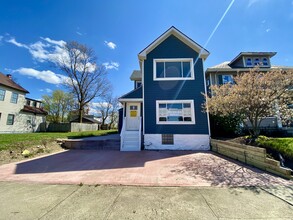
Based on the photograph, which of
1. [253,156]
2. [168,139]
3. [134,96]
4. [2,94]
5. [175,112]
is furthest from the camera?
[2,94]

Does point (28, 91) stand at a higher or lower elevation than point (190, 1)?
lower

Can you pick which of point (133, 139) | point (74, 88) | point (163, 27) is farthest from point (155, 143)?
point (74, 88)

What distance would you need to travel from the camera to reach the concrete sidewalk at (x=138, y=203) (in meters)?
2.38

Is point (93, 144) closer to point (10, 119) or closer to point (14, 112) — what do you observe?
point (10, 119)

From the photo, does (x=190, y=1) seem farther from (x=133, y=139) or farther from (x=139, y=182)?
(x=139, y=182)

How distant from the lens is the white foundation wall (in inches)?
357

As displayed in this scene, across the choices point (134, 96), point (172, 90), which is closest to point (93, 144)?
point (134, 96)

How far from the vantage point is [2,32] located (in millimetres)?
11758

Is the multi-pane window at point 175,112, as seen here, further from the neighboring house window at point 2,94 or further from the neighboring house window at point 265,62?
the neighboring house window at point 2,94

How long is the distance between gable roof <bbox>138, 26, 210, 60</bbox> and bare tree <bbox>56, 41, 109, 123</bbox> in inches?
635

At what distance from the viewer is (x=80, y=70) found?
2239 centimetres

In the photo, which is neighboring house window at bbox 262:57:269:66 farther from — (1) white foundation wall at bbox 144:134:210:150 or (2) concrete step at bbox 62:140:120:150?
(2) concrete step at bbox 62:140:120:150

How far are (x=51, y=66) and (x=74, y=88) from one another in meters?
4.64

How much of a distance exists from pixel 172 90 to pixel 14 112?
22.7 m
